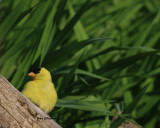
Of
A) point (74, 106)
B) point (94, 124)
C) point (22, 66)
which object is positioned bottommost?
point (94, 124)

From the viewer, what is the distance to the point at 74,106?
6.05 ft

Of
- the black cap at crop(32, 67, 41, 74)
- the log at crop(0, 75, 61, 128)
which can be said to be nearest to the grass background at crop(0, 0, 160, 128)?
the black cap at crop(32, 67, 41, 74)

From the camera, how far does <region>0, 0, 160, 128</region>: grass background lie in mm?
2033

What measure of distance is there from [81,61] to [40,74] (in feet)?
1.63

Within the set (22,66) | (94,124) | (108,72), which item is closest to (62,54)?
(22,66)

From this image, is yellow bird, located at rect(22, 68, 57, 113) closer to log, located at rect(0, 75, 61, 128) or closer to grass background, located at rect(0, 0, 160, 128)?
grass background, located at rect(0, 0, 160, 128)

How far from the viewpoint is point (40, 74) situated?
209cm

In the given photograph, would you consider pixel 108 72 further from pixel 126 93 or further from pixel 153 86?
pixel 153 86

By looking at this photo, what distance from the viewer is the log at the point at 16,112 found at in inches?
57.1

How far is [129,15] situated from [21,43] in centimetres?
182

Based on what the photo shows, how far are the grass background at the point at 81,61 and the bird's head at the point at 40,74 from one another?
0.04 m

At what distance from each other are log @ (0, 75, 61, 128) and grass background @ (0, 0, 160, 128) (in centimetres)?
34

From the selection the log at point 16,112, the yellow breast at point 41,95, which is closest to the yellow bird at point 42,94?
the yellow breast at point 41,95

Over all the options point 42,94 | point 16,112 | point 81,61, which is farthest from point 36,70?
point 16,112
